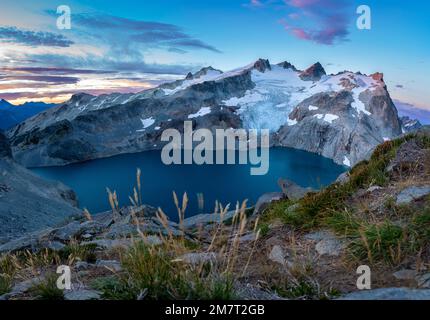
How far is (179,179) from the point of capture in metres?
123

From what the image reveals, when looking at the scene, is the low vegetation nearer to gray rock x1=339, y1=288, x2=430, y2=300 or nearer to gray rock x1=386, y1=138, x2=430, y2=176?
gray rock x1=386, y1=138, x2=430, y2=176

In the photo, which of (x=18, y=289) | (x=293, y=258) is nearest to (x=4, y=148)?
(x=18, y=289)

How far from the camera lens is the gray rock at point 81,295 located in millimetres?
4355

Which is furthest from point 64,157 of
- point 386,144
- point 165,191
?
point 386,144

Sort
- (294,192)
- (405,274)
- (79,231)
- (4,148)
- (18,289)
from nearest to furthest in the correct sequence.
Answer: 1. (405,274)
2. (18,289)
3. (79,231)
4. (294,192)
5. (4,148)

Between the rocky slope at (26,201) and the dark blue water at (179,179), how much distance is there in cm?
1100

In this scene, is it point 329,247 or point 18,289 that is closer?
point 18,289

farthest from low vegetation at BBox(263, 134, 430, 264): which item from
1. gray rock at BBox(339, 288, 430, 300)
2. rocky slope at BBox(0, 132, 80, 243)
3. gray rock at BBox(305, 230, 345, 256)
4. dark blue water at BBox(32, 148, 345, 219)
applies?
dark blue water at BBox(32, 148, 345, 219)

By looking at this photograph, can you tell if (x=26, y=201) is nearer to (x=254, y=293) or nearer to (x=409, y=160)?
(x=409, y=160)

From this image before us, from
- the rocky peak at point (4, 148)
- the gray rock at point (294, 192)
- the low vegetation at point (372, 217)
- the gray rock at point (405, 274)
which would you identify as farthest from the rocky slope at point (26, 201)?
the gray rock at point (405, 274)

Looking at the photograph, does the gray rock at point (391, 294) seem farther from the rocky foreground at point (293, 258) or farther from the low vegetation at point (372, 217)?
the low vegetation at point (372, 217)

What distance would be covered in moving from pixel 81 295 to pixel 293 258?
2770 millimetres

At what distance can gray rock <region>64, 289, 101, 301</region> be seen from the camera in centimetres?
436

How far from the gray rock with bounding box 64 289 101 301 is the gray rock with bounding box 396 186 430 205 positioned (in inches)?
194
